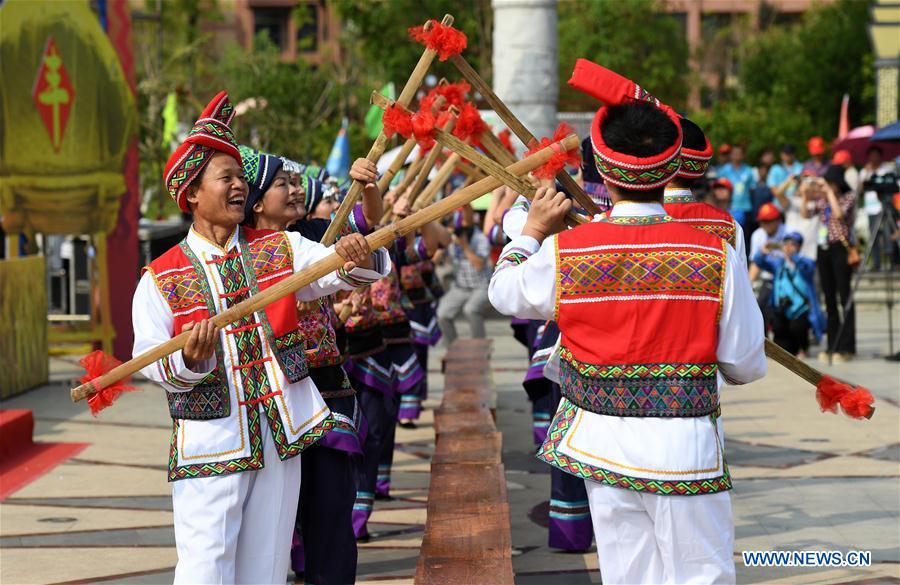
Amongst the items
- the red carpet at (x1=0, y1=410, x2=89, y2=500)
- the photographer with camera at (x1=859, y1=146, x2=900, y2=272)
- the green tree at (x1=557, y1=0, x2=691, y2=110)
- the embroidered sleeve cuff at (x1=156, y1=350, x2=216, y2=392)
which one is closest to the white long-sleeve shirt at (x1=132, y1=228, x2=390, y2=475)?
the embroidered sleeve cuff at (x1=156, y1=350, x2=216, y2=392)

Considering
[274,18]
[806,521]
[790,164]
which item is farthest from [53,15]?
[274,18]

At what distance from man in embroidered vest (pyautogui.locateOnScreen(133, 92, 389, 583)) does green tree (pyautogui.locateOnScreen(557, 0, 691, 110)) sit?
3037 cm

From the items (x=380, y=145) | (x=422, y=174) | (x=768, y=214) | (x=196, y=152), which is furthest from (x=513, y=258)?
(x=768, y=214)

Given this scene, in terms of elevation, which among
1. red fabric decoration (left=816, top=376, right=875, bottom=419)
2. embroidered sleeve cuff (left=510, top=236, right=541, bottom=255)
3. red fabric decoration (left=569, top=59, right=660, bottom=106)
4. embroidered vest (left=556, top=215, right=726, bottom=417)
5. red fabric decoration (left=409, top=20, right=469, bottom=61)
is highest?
red fabric decoration (left=409, top=20, right=469, bottom=61)

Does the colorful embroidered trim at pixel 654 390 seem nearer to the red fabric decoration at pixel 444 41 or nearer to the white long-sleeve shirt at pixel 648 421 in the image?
the white long-sleeve shirt at pixel 648 421

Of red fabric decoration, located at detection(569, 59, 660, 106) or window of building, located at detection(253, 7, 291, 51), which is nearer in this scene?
red fabric decoration, located at detection(569, 59, 660, 106)

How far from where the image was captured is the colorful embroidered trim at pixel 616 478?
401 centimetres

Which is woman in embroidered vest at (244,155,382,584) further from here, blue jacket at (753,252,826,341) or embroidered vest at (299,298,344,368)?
blue jacket at (753,252,826,341)

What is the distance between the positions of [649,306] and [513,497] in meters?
4.35

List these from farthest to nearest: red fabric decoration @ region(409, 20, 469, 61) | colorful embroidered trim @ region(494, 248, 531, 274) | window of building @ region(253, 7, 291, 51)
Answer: window of building @ region(253, 7, 291, 51) < red fabric decoration @ region(409, 20, 469, 61) < colorful embroidered trim @ region(494, 248, 531, 274)

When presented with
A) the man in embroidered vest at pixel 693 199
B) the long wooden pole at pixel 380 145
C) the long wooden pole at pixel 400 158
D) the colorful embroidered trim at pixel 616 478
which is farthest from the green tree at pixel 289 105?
the colorful embroidered trim at pixel 616 478

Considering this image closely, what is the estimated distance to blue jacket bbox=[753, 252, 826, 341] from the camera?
1412 cm

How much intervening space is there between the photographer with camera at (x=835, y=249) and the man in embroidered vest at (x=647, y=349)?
33.9 feet

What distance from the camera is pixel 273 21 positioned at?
6031cm
